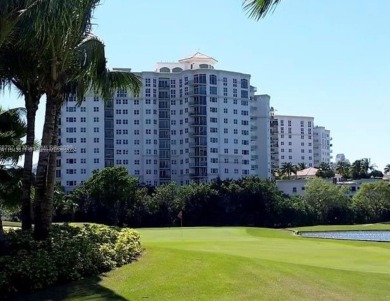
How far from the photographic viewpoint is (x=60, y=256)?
582 inches

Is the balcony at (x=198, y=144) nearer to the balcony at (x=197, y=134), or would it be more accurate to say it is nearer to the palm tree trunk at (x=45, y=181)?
the balcony at (x=197, y=134)

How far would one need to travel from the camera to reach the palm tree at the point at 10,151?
20828 mm

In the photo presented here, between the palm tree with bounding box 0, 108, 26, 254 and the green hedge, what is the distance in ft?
9.69

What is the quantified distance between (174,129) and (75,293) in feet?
370

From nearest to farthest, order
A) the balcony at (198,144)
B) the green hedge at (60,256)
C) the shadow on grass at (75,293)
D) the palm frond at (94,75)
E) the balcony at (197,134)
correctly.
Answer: the shadow on grass at (75,293), the green hedge at (60,256), the palm frond at (94,75), the balcony at (198,144), the balcony at (197,134)

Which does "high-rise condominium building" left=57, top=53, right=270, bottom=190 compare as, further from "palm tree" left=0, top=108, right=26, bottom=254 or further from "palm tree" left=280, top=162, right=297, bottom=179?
"palm tree" left=0, top=108, right=26, bottom=254

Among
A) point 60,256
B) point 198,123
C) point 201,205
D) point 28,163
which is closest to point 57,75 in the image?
point 28,163

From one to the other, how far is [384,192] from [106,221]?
5314cm

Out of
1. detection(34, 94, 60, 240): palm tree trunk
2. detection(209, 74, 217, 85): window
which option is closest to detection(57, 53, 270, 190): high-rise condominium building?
detection(209, 74, 217, 85): window

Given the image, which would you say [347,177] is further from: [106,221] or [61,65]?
[61,65]

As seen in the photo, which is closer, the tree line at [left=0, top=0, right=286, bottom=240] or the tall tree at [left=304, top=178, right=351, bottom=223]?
the tree line at [left=0, top=0, right=286, bottom=240]

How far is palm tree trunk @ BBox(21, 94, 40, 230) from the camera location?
765 inches

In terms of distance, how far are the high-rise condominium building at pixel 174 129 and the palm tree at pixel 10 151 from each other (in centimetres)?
9516

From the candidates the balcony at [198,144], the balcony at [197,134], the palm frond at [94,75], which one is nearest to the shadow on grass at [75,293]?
the palm frond at [94,75]
